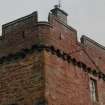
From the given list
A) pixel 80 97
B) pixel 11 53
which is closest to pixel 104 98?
pixel 80 97

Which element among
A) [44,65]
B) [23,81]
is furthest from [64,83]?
[23,81]

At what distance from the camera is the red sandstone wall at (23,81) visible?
62.6 ft

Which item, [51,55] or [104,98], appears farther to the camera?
[104,98]

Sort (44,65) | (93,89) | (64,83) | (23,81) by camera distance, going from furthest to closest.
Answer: (93,89) → (64,83) → (23,81) → (44,65)

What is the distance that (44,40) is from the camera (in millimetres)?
19688

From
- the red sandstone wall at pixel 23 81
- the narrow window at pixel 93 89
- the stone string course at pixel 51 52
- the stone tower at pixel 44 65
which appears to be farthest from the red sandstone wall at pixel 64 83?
the narrow window at pixel 93 89

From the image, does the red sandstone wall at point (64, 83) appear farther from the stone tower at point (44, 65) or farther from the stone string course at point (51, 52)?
the stone string course at point (51, 52)

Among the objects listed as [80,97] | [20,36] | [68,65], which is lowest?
[80,97]

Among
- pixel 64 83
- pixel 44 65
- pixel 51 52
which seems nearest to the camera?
pixel 44 65

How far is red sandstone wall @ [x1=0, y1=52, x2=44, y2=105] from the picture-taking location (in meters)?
19.1

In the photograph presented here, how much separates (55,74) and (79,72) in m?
2.09

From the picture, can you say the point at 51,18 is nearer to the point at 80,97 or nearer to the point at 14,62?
the point at 14,62

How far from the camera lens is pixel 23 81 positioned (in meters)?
19.7

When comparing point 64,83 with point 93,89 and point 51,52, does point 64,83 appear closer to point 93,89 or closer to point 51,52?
point 51,52
